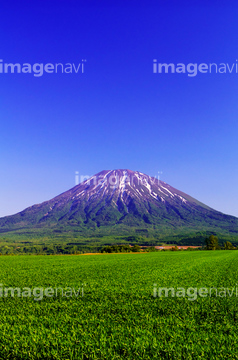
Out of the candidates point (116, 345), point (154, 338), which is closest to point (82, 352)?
point (116, 345)

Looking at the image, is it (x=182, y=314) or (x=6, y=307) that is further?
(x=6, y=307)

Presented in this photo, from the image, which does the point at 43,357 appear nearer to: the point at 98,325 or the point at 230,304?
the point at 98,325

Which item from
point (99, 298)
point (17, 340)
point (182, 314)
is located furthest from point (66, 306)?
point (182, 314)


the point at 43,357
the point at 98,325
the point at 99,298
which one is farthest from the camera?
the point at 99,298

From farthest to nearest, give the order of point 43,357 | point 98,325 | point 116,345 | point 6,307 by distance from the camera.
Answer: point 6,307
point 98,325
point 116,345
point 43,357

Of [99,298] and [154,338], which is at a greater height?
[154,338]

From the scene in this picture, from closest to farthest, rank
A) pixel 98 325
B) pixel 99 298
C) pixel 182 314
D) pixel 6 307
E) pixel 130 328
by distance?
pixel 130 328 < pixel 98 325 < pixel 182 314 < pixel 6 307 < pixel 99 298

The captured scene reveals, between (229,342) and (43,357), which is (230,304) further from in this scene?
(43,357)

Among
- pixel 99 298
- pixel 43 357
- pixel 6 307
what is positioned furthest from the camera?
pixel 99 298

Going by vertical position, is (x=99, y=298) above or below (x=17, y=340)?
below
